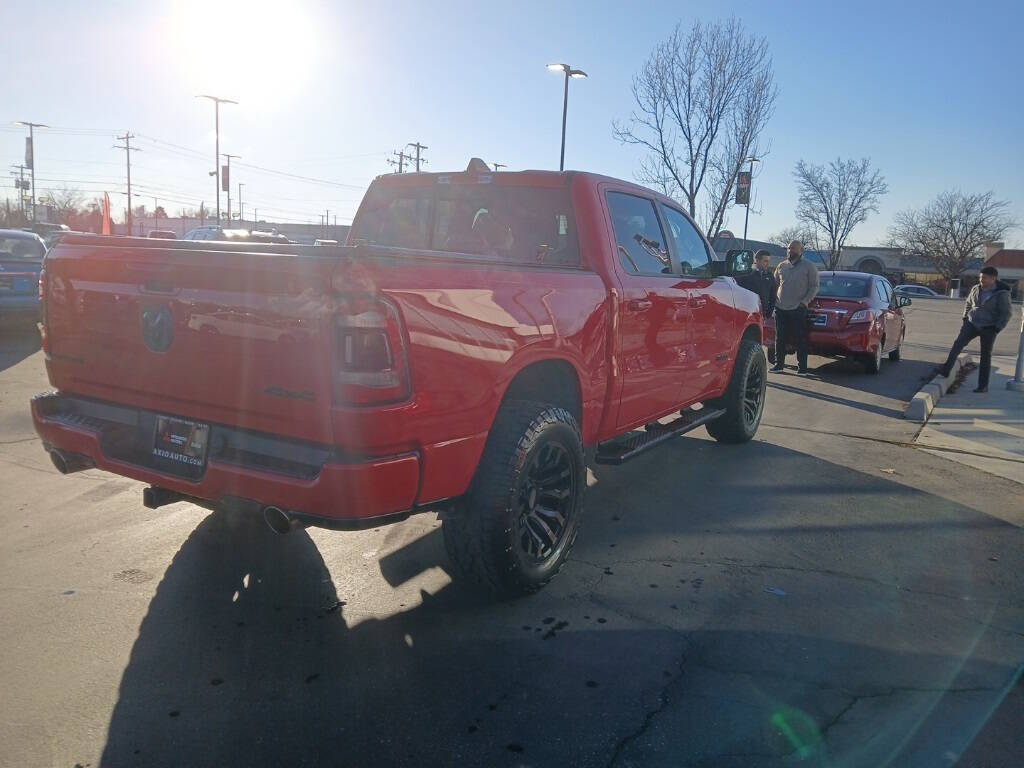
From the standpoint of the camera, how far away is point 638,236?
4.96 metres

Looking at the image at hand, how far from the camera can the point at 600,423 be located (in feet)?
14.5

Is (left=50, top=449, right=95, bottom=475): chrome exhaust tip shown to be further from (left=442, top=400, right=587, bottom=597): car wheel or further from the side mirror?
the side mirror

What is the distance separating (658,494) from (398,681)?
9.54ft

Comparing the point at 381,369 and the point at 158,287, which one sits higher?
the point at 158,287

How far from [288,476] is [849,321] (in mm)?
10647

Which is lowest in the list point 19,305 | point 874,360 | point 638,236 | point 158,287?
point 874,360


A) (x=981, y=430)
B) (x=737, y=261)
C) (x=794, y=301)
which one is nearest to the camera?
(x=737, y=261)

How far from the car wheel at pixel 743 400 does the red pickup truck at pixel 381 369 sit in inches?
85.2

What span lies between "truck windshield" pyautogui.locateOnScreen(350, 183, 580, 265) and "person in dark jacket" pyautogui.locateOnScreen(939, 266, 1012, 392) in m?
7.81

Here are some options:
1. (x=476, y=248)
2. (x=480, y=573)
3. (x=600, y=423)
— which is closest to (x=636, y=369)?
(x=600, y=423)

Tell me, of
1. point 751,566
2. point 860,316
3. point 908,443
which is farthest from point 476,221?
point 860,316

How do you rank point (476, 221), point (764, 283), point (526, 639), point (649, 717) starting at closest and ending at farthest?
point (649, 717), point (526, 639), point (476, 221), point (764, 283)

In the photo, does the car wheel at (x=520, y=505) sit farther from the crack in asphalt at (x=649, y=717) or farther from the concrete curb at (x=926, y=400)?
the concrete curb at (x=926, y=400)

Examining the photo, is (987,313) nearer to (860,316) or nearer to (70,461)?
(860,316)
